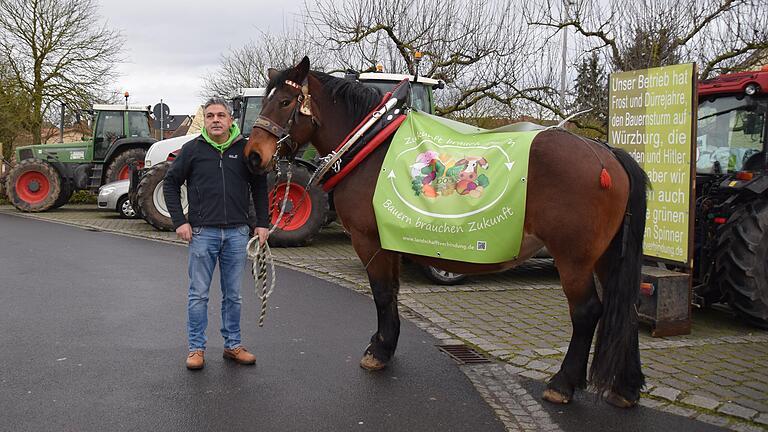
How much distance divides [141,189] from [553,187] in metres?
10.2

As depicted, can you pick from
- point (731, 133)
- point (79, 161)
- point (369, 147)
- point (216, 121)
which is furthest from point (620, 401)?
point (79, 161)

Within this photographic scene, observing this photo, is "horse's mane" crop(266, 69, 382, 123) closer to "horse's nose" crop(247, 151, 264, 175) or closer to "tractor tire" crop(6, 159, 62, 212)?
"horse's nose" crop(247, 151, 264, 175)

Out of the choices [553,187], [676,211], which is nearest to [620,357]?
[553,187]

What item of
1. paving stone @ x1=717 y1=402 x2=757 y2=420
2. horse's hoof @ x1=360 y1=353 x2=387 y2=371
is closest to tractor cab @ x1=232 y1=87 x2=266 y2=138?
horse's hoof @ x1=360 y1=353 x2=387 y2=371

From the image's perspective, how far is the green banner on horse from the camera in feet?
13.9

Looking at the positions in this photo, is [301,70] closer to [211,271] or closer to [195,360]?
[211,271]

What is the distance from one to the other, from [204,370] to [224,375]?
0.19 meters

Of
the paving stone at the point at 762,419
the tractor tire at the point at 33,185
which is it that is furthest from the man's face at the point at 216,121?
the tractor tire at the point at 33,185

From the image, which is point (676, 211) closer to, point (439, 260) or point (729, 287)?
point (729, 287)

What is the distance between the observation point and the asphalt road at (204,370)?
12.9ft

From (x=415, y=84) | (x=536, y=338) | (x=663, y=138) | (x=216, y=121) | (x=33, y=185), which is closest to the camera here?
(x=216, y=121)

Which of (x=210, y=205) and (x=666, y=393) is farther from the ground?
(x=210, y=205)

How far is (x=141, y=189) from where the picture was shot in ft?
41.7

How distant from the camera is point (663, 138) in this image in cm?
604
